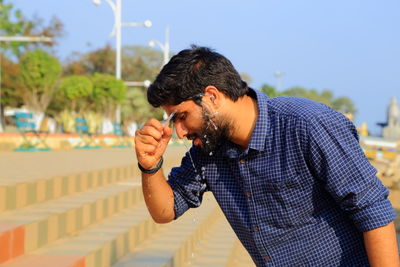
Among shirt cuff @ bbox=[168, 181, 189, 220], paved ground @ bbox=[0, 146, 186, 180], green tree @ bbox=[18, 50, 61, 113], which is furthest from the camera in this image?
green tree @ bbox=[18, 50, 61, 113]

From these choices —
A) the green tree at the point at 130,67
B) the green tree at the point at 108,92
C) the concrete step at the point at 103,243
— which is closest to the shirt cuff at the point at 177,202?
the concrete step at the point at 103,243

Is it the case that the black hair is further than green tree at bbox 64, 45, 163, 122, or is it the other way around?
green tree at bbox 64, 45, 163, 122

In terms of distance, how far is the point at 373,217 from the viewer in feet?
6.98

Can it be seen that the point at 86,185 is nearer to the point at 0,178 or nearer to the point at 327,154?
the point at 0,178

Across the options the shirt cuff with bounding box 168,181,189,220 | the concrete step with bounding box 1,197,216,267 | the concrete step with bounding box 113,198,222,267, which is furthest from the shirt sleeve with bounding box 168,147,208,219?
the concrete step with bounding box 113,198,222,267

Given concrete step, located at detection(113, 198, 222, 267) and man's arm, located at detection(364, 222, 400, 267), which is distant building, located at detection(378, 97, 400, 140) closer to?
concrete step, located at detection(113, 198, 222, 267)

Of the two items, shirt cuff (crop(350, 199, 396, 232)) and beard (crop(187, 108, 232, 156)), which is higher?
beard (crop(187, 108, 232, 156))

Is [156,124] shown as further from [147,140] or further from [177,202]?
[177,202]

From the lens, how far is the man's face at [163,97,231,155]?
222cm

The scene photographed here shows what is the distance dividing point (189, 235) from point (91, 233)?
113 centimetres

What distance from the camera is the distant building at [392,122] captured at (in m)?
46.9

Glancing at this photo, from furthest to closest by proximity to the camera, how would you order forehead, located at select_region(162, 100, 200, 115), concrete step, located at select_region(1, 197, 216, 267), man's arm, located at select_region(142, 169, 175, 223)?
concrete step, located at select_region(1, 197, 216, 267), man's arm, located at select_region(142, 169, 175, 223), forehead, located at select_region(162, 100, 200, 115)

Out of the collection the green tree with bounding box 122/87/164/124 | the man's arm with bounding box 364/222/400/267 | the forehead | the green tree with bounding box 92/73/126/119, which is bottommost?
the green tree with bounding box 122/87/164/124

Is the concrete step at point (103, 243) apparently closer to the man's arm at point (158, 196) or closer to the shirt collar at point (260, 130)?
the man's arm at point (158, 196)
